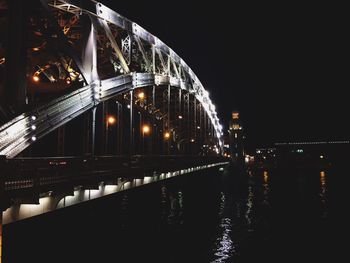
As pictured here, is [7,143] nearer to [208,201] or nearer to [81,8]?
[81,8]

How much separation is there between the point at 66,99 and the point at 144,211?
1933 cm

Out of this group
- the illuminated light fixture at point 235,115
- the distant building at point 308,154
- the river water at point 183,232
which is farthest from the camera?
the illuminated light fixture at point 235,115

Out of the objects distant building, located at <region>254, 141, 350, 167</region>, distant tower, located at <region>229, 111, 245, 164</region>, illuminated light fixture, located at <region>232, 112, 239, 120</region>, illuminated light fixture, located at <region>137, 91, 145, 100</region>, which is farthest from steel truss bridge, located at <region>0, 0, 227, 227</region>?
illuminated light fixture, located at <region>232, 112, 239, 120</region>

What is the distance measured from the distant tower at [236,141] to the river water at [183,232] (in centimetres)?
10513

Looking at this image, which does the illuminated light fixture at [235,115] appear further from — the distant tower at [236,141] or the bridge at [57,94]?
the bridge at [57,94]

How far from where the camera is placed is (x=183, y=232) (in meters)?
25.9

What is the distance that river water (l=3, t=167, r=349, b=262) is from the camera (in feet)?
65.0

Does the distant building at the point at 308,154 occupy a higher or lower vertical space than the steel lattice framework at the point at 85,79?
lower

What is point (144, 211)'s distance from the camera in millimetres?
33281

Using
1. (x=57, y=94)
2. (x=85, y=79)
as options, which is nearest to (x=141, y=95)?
(x=85, y=79)

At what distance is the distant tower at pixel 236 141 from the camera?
146800mm

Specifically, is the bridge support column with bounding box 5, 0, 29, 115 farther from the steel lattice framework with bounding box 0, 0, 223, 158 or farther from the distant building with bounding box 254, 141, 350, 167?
the distant building with bounding box 254, 141, 350, 167

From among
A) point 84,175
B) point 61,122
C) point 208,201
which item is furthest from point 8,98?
point 208,201

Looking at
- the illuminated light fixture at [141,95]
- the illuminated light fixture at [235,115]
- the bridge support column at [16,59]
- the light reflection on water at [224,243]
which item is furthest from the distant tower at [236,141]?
the bridge support column at [16,59]
